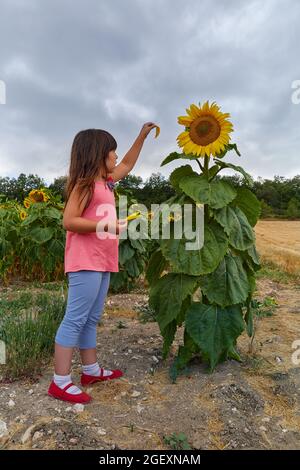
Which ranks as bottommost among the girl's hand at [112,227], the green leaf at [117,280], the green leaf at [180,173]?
the green leaf at [117,280]

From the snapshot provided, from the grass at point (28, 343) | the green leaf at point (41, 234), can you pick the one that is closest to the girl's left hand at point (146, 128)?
the grass at point (28, 343)

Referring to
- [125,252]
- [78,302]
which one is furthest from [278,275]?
[78,302]

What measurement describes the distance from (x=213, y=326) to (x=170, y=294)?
27 cm

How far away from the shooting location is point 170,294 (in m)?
2.37

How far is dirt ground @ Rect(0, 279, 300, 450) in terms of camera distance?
192cm

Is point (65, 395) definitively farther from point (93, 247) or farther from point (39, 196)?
point (39, 196)

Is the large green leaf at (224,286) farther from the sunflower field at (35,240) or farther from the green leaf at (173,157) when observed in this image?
the sunflower field at (35,240)

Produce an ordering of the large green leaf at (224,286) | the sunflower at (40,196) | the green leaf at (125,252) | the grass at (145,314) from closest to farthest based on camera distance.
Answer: the large green leaf at (224,286) → the grass at (145,314) → the green leaf at (125,252) → the sunflower at (40,196)

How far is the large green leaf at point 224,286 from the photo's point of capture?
7.48ft

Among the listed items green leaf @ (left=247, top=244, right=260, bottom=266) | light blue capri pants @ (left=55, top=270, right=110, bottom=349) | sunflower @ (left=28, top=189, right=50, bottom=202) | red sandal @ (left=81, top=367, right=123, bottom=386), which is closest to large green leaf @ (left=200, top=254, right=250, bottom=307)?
green leaf @ (left=247, top=244, right=260, bottom=266)

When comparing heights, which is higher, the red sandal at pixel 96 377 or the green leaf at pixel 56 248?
the green leaf at pixel 56 248

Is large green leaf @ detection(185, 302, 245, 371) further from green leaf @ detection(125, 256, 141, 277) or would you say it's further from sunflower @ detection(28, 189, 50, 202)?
sunflower @ detection(28, 189, 50, 202)

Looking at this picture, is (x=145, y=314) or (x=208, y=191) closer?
(x=208, y=191)
